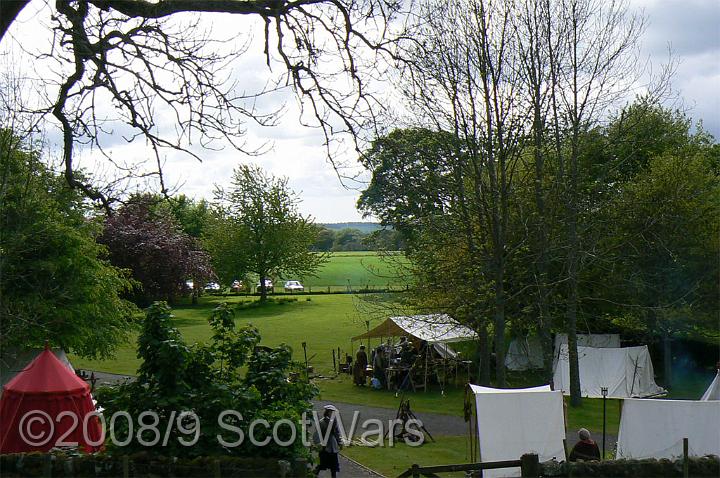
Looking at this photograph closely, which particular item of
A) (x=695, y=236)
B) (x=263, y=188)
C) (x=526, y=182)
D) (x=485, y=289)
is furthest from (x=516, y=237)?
(x=263, y=188)

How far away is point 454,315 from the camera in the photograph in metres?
21.9

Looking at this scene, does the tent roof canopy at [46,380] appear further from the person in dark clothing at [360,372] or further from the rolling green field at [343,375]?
the person in dark clothing at [360,372]

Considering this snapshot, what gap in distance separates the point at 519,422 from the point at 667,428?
2407 mm

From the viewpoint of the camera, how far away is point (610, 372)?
25.0 metres

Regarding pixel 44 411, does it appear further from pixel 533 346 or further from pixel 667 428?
pixel 533 346

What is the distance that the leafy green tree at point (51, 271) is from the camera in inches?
719

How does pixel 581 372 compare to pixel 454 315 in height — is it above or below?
below

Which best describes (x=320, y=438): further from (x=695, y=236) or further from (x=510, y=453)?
(x=695, y=236)

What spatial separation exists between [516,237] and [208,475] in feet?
53.1

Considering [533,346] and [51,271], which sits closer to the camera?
[51,271]

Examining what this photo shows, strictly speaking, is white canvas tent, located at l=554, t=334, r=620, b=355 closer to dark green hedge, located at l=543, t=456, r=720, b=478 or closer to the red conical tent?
dark green hedge, located at l=543, t=456, r=720, b=478

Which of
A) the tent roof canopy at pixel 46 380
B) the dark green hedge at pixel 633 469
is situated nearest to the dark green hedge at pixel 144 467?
the dark green hedge at pixel 633 469

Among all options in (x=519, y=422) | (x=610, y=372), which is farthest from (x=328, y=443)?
(x=610, y=372)

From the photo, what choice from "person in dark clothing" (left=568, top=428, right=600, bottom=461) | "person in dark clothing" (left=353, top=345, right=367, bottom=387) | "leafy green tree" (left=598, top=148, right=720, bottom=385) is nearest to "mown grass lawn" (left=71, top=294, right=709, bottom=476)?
"person in dark clothing" (left=353, top=345, right=367, bottom=387)
